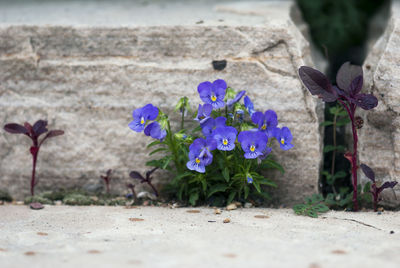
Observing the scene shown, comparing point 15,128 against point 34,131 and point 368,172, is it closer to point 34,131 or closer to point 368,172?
point 34,131

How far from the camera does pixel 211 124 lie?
9.30 ft

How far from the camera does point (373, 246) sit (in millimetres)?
2162

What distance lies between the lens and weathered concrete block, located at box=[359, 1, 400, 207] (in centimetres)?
287

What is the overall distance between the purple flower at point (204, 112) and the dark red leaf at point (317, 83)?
0.53 m

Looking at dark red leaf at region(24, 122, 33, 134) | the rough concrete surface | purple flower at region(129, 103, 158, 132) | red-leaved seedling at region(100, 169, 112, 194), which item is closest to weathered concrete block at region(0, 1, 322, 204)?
red-leaved seedling at region(100, 169, 112, 194)

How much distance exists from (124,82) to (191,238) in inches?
49.1

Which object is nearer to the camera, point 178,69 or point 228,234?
point 228,234

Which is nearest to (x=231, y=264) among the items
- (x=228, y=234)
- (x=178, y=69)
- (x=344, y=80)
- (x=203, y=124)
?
(x=228, y=234)

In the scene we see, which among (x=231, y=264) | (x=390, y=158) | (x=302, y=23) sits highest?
(x=302, y=23)

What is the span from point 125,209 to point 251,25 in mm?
1316

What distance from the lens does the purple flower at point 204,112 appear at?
9.30 ft

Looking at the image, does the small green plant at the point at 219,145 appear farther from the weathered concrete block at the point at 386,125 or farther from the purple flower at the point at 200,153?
the weathered concrete block at the point at 386,125

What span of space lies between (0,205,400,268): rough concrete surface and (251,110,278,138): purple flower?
454 mm

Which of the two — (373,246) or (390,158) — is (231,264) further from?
(390,158)
